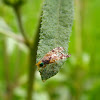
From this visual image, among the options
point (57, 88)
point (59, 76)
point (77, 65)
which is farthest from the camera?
point (57, 88)

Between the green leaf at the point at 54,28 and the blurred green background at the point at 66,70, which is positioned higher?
the green leaf at the point at 54,28

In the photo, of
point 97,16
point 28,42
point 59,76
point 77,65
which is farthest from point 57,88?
point 97,16

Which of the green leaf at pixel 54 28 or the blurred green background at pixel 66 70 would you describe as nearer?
the green leaf at pixel 54 28

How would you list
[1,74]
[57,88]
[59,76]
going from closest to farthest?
[59,76]
[57,88]
[1,74]

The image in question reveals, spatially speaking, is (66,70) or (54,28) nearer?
(54,28)

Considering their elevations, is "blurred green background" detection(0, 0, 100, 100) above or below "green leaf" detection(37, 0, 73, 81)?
below

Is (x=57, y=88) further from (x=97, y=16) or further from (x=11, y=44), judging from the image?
(x=97, y=16)

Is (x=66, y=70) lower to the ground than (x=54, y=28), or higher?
lower

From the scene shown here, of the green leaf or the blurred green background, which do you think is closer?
the green leaf
